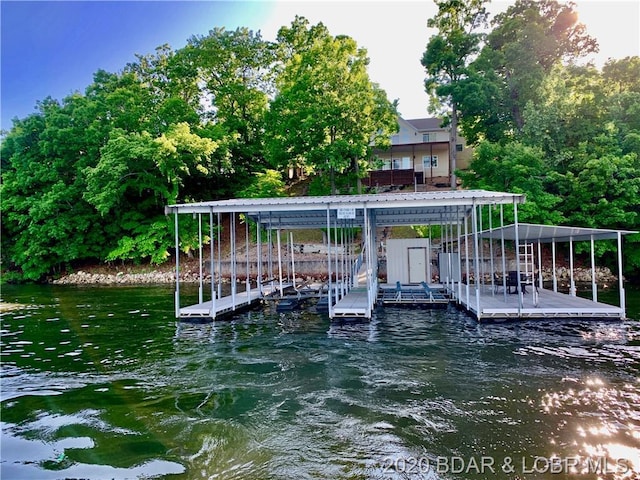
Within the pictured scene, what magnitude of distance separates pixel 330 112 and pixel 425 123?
20.5 m

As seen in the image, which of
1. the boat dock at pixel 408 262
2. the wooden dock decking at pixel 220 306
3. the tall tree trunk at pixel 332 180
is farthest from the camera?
the tall tree trunk at pixel 332 180

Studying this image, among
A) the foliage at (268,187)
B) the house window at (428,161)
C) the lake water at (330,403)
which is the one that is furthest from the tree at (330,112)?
the lake water at (330,403)

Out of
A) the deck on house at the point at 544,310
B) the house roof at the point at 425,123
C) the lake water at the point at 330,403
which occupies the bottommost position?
the lake water at the point at 330,403

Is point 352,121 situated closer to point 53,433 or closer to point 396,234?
point 396,234

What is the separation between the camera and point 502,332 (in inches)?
432

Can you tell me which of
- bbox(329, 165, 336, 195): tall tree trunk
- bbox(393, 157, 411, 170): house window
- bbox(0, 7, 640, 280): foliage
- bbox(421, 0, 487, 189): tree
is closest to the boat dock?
bbox(0, 7, 640, 280): foliage

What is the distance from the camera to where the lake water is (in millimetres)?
4805

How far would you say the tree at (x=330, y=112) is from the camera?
26.1m

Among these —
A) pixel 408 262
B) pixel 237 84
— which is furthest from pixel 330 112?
pixel 237 84

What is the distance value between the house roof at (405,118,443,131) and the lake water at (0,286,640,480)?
108 ft

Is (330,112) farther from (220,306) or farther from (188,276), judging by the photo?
(220,306)

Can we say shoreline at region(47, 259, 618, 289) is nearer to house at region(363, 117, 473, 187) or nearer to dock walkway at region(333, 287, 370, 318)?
dock walkway at region(333, 287, 370, 318)

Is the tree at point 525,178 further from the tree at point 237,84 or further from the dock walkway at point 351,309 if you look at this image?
the tree at point 237,84

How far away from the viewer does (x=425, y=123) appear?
43219 mm
